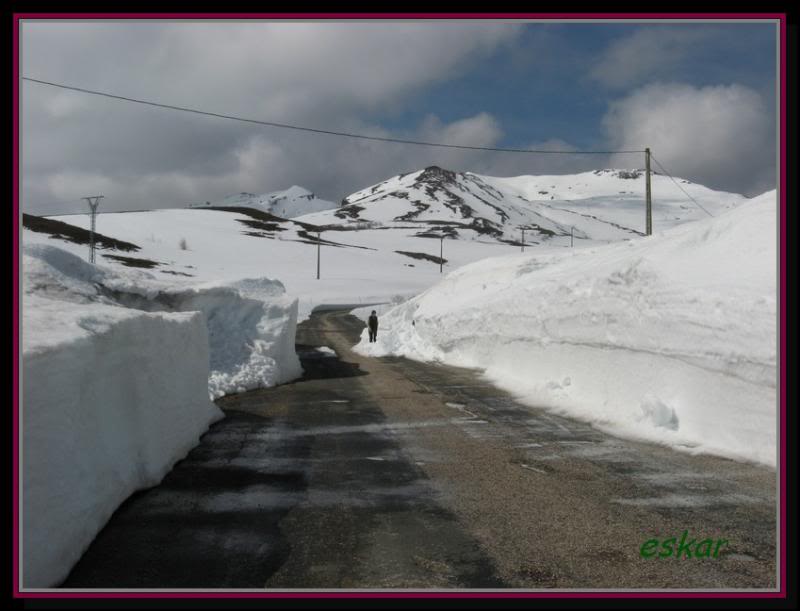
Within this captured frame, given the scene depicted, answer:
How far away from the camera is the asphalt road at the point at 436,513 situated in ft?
13.7

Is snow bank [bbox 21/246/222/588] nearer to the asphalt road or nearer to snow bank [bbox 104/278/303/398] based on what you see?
the asphalt road

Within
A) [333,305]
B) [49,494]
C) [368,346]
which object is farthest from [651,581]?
[333,305]

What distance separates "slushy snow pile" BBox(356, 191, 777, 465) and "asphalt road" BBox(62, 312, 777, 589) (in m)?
0.71

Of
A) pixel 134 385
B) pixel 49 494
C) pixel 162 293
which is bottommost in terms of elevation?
pixel 49 494

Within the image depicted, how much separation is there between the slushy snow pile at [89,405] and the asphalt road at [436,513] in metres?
0.27

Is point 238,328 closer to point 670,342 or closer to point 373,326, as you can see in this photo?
point 670,342

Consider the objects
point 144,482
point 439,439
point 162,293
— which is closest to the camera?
point 144,482

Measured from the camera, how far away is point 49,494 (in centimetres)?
419

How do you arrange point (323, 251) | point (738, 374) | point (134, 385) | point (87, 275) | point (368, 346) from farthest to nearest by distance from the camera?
1. point (323, 251)
2. point (368, 346)
3. point (87, 275)
4. point (738, 374)
5. point (134, 385)

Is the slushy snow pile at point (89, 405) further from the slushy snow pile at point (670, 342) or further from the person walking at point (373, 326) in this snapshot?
the person walking at point (373, 326)

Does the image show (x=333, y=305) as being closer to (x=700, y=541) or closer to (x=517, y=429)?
(x=517, y=429)

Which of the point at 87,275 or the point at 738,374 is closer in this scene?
the point at 738,374

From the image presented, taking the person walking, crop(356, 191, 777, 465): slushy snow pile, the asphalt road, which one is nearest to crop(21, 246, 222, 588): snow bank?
the asphalt road

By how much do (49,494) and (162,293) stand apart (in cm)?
1056
